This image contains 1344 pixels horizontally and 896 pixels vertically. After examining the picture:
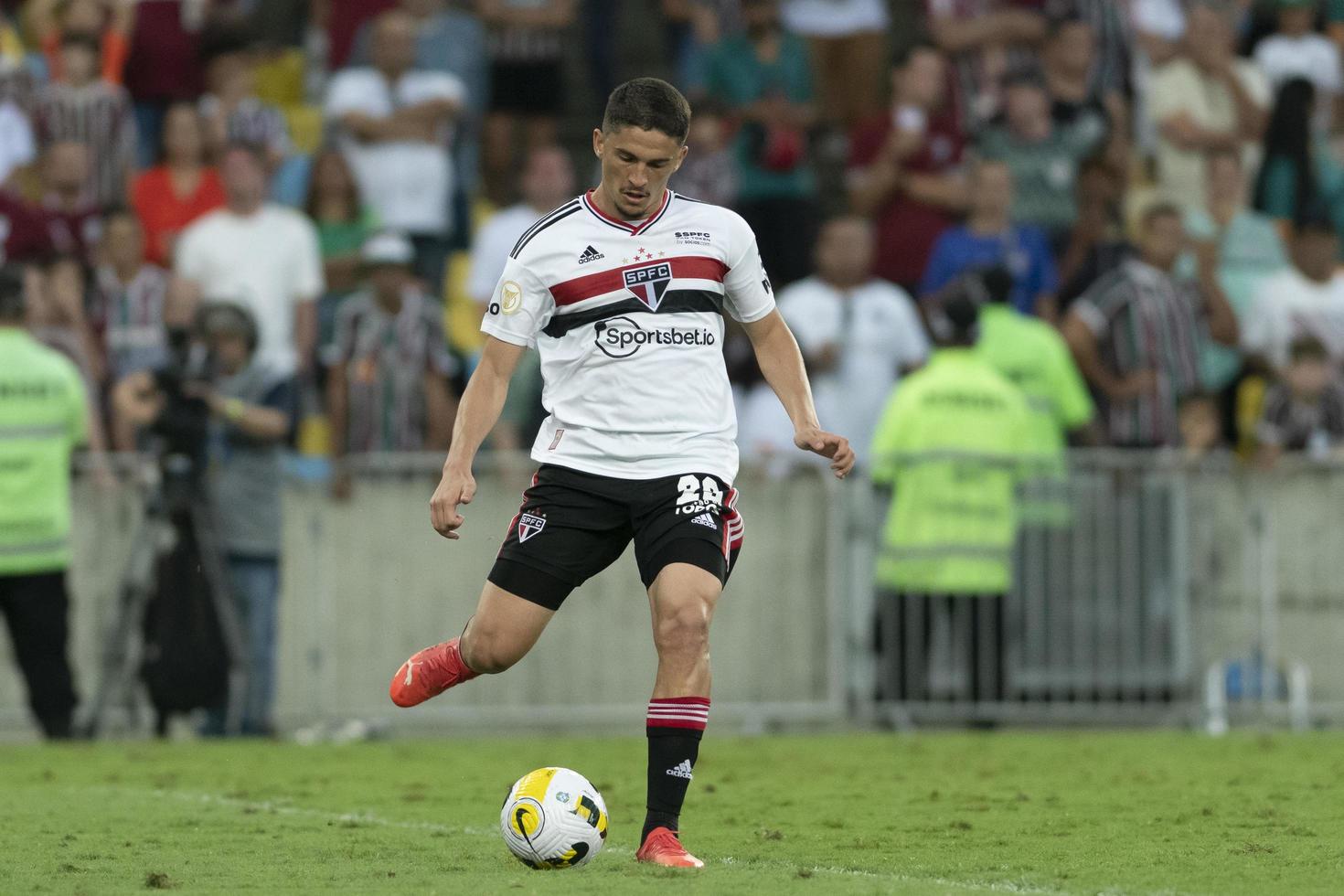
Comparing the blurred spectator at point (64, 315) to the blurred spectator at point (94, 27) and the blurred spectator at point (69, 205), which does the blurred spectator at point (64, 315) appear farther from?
the blurred spectator at point (94, 27)

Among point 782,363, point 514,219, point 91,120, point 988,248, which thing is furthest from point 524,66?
point 782,363

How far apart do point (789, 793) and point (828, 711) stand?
4.27m

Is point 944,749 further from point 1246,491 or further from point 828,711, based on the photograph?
point 1246,491

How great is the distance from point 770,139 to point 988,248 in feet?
6.46

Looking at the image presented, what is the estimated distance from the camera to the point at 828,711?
49.5ft

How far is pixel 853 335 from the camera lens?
52.6 ft

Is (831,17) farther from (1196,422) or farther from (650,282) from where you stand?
(650,282)

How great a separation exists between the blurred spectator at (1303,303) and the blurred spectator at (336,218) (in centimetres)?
627

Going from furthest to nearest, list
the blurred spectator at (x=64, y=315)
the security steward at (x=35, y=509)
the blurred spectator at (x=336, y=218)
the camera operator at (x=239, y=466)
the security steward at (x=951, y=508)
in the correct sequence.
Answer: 1. the blurred spectator at (x=336, y=218)
2. the blurred spectator at (x=64, y=315)
3. the security steward at (x=951, y=508)
4. the camera operator at (x=239, y=466)
5. the security steward at (x=35, y=509)

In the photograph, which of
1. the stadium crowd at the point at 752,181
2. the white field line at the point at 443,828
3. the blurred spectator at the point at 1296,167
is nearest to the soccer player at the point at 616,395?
the white field line at the point at 443,828

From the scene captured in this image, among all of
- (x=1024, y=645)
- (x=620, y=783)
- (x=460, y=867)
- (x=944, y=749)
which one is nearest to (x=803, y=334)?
(x=1024, y=645)

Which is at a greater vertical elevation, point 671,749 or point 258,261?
point 258,261

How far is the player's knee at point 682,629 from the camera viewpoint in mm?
7617

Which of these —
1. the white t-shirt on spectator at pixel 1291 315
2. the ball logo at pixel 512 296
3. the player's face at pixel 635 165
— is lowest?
the ball logo at pixel 512 296
